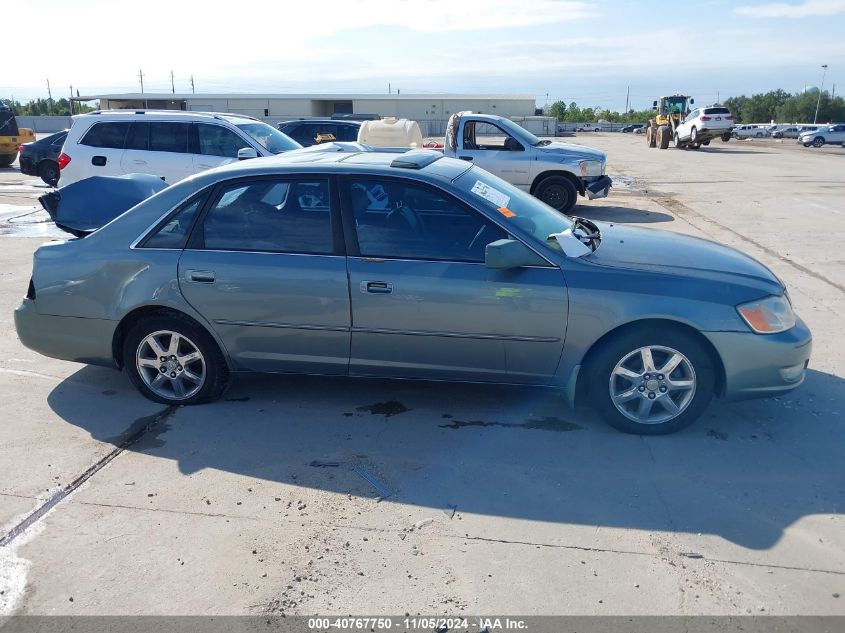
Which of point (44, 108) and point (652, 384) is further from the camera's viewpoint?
point (44, 108)

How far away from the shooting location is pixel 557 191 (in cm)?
1284

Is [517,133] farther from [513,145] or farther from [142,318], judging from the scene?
[142,318]

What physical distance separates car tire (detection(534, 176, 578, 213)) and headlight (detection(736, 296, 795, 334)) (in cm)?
A: 865

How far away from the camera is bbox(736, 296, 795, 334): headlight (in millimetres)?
4141

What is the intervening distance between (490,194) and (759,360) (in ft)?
6.20

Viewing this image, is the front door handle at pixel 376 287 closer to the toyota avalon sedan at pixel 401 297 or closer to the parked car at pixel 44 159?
the toyota avalon sedan at pixel 401 297

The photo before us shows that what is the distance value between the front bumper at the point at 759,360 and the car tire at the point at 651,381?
0.11 metres

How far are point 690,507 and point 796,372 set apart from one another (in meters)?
1.26

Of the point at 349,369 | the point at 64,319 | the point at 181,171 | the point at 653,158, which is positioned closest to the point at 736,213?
the point at 181,171

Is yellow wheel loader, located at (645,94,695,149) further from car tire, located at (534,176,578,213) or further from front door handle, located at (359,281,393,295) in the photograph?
front door handle, located at (359,281,393,295)

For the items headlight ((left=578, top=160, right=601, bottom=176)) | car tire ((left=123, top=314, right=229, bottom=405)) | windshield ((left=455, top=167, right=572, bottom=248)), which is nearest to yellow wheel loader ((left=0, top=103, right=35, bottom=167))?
headlight ((left=578, top=160, right=601, bottom=176))

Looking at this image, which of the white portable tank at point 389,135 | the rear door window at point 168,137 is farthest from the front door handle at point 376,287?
the white portable tank at point 389,135

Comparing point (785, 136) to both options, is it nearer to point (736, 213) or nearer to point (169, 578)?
point (736, 213)

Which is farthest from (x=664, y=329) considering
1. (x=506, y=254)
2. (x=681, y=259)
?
(x=506, y=254)
